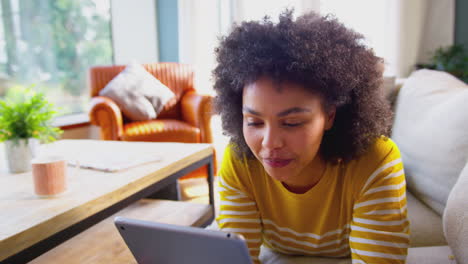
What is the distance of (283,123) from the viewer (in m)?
0.69

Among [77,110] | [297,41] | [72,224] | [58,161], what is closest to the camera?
[297,41]

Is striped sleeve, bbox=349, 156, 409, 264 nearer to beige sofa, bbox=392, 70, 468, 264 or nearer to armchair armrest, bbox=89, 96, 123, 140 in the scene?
beige sofa, bbox=392, 70, 468, 264

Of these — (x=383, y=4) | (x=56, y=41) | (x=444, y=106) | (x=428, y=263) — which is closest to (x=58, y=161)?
(x=428, y=263)

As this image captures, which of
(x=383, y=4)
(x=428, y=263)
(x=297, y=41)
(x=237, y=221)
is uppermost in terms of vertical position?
(x=383, y=4)

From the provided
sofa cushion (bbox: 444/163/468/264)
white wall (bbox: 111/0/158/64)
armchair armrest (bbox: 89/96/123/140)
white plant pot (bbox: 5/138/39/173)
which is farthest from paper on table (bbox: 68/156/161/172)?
white wall (bbox: 111/0/158/64)

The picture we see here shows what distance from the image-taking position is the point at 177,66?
3.64 meters

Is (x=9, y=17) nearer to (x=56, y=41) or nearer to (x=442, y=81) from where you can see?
(x=56, y=41)

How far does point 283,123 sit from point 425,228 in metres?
0.76

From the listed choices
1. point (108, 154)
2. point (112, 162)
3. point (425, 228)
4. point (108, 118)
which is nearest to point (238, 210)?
point (425, 228)

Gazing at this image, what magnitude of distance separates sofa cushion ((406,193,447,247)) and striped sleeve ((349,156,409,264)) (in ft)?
1.56

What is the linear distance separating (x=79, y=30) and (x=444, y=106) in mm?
3327

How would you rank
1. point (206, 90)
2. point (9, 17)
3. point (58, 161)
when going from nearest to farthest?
point (58, 161) → point (9, 17) → point (206, 90)

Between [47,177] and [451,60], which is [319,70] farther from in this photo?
[451,60]

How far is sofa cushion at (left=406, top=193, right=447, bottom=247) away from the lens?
115cm
